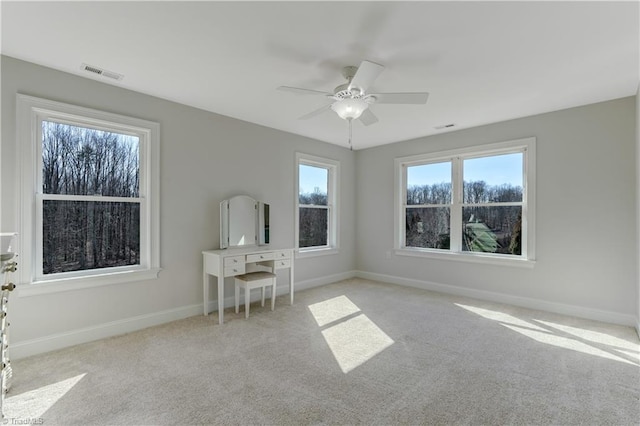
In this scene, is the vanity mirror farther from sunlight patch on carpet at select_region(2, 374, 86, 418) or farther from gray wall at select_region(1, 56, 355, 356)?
sunlight patch on carpet at select_region(2, 374, 86, 418)

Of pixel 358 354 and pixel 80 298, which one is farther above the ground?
pixel 80 298

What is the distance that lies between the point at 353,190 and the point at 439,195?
163cm

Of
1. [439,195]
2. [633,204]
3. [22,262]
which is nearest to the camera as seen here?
[22,262]

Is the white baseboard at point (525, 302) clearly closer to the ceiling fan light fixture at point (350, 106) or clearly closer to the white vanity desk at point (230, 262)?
the white vanity desk at point (230, 262)

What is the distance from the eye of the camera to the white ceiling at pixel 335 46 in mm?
2000

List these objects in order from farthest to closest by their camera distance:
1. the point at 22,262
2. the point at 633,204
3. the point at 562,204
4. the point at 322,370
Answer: the point at 562,204 < the point at 633,204 < the point at 22,262 < the point at 322,370

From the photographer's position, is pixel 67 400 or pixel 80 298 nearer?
pixel 67 400

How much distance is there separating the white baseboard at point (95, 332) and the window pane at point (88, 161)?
1301 mm

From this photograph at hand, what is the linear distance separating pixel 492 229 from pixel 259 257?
10.9ft

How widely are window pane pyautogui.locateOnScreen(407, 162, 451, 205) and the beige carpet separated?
2106 millimetres

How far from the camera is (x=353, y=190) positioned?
20.0 feet

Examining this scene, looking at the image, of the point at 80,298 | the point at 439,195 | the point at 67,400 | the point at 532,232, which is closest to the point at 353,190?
the point at 439,195

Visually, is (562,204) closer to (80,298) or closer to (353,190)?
(353,190)

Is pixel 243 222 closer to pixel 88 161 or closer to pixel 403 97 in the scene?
pixel 88 161
